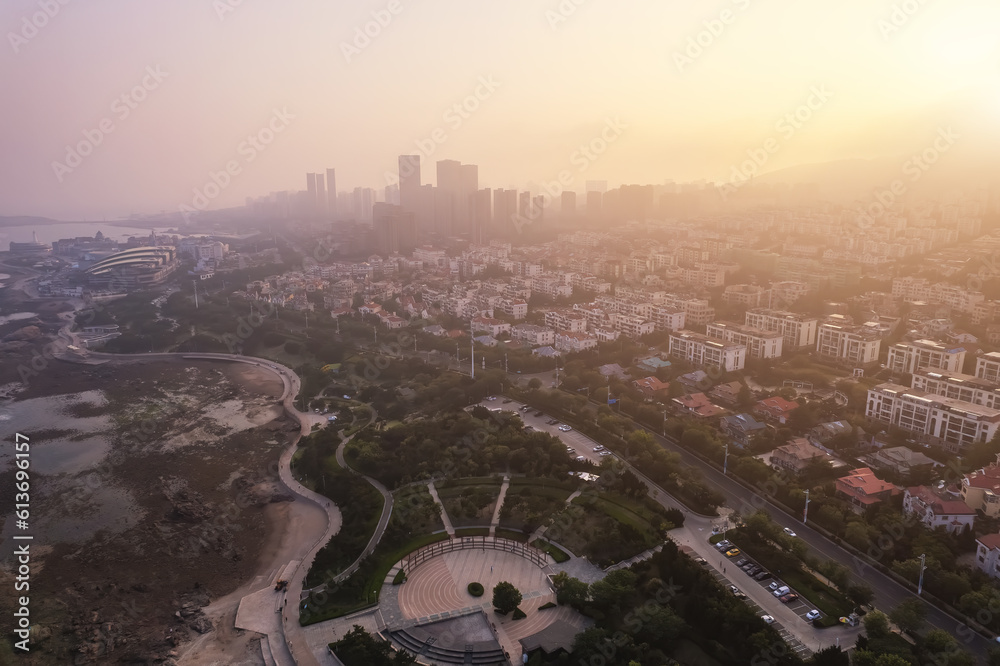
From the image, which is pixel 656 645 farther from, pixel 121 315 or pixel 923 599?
pixel 121 315

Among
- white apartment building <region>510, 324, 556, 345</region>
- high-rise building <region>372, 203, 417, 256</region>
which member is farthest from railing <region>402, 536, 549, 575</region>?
high-rise building <region>372, 203, 417, 256</region>

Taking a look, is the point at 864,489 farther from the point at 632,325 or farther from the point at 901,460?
the point at 632,325

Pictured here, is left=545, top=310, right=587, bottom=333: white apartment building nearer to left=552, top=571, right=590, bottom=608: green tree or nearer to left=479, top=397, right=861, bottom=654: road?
left=479, top=397, right=861, bottom=654: road

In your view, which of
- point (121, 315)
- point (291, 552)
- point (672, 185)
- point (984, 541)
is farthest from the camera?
point (672, 185)

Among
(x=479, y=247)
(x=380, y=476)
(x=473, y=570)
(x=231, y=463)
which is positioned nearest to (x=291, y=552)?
(x=380, y=476)

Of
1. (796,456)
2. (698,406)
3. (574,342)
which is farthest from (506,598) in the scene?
(574,342)

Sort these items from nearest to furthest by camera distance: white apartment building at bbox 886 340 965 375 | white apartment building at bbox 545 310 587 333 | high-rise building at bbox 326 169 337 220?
white apartment building at bbox 886 340 965 375 → white apartment building at bbox 545 310 587 333 → high-rise building at bbox 326 169 337 220

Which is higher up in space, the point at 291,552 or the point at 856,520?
the point at 856,520
